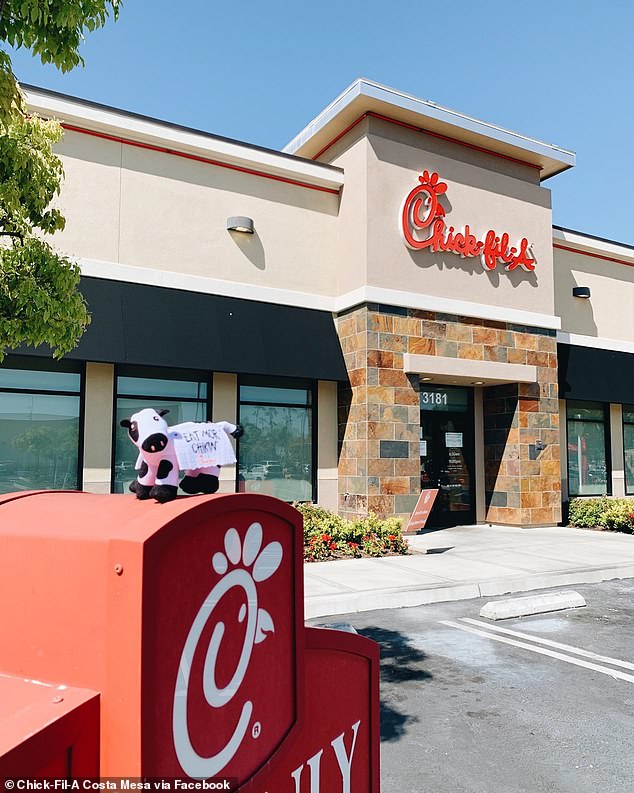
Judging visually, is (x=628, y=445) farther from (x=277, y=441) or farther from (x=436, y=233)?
(x=277, y=441)

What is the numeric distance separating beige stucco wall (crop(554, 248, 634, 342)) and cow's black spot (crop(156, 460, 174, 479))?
18410 mm

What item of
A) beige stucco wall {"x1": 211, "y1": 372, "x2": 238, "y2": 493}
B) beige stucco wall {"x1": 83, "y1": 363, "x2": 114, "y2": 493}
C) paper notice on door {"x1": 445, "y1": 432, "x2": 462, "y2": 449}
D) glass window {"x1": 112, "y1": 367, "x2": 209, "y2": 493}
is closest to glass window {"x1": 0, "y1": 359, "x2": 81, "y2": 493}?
beige stucco wall {"x1": 83, "y1": 363, "x2": 114, "y2": 493}

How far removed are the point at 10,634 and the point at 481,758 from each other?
364 cm

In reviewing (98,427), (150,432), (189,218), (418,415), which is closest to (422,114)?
(189,218)

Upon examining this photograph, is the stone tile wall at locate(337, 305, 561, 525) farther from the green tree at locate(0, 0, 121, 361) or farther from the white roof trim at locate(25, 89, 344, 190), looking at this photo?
the green tree at locate(0, 0, 121, 361)

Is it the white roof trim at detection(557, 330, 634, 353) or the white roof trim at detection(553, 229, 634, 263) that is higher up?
the white roof trim at detection(553, 229, 634, 263)

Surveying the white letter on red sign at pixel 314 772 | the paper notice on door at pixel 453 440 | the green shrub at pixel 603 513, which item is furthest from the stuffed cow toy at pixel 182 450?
the green shrub at pixel 603 513

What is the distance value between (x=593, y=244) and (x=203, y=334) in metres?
12.7

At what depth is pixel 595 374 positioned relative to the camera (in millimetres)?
18734

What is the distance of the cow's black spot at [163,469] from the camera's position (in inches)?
76.4

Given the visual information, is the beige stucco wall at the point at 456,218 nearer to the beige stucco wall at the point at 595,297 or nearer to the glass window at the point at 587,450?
the beige stucco wall at the point at 595,297

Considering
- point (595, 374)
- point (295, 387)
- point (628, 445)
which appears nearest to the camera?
point (295, 387)

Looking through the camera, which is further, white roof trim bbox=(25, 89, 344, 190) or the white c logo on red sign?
white roof trim bbox=(25, 89, 344, 190)

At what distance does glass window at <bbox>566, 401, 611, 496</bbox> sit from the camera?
1889 cm
